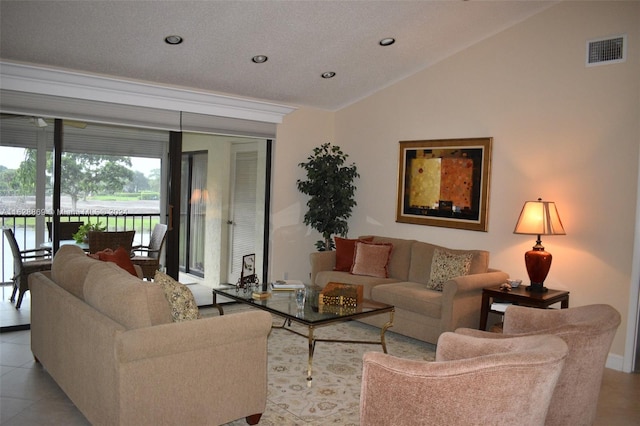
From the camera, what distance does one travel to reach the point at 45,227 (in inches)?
199

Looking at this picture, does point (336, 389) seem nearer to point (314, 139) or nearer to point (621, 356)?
point (621, 356)

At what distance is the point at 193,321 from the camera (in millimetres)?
2783

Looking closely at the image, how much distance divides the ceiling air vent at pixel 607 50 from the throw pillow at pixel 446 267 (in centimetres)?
210

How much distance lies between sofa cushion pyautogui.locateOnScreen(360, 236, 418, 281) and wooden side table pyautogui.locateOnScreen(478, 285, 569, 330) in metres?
1.15

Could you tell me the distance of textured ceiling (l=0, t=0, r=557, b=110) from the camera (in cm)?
404

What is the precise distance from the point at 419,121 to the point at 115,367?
4.50 m

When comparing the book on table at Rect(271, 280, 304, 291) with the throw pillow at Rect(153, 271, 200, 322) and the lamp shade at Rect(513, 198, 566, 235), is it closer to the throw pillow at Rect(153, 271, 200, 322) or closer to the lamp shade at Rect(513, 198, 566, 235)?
the throw pillow at Rect(153, 271, 200, 322)

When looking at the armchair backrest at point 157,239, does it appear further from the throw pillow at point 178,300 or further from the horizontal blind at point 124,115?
the throw pillow at point 178,300

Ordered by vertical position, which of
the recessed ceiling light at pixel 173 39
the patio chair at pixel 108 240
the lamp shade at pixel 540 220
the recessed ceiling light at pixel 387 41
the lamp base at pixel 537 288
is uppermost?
the recessed ceiling light at pixel 387 41

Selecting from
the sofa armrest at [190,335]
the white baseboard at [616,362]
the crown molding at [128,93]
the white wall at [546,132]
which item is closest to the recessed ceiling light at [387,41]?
the white wall at [546,132]

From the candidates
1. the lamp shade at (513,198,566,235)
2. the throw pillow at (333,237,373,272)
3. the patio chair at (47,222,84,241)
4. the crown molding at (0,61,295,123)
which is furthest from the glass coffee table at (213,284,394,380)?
the crown molding at (0,61,295,123)

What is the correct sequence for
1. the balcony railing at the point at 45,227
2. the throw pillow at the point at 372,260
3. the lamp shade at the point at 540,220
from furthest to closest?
1. the throw pillow at the point at 372,260
2. the balcony railing at the point at 45,227
3. the lamp shade at the point at 540,220

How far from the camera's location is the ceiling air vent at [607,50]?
4.41 m

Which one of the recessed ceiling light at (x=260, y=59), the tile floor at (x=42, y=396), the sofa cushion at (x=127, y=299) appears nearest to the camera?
the sofa cushion at (x=127, y=299)
